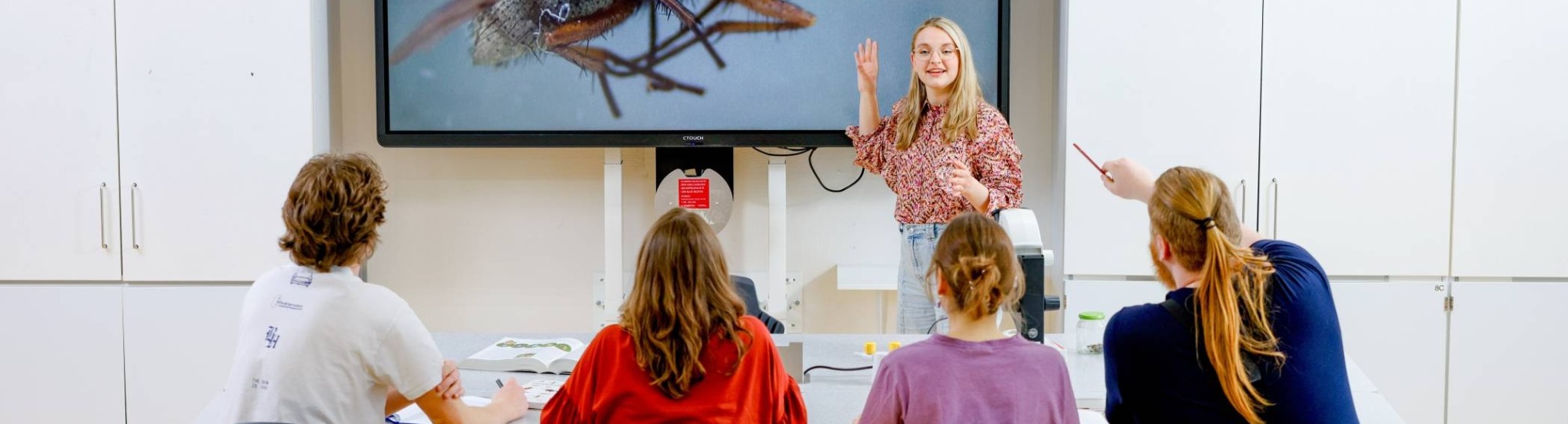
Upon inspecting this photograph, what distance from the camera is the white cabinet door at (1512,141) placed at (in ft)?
10.9

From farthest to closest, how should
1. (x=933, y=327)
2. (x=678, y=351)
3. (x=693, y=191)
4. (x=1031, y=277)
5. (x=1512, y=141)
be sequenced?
(x=693, y=191) < (x=1512, y=141) < (x=933, y=327) < (x=1031, y=277) < (x=678, y=351)

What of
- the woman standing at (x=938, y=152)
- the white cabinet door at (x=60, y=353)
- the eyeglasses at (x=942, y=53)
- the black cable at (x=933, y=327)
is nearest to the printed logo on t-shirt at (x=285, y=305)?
the black cable at (x=933, y=327)

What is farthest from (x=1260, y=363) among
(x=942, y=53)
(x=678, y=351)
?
(x=942, y=53)

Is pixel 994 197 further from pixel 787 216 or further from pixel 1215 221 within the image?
pixel 787 216

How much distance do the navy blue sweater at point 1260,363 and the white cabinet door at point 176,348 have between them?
8.95 feet

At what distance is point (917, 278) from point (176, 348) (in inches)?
87.9

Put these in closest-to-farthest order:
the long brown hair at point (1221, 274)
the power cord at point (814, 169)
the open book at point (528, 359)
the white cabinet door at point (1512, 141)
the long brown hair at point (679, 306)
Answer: the long brown hair at point (1221, 274) → the long brown hair at point (679, 306) → the open book at point (528, 359) → the white cabinet door at point (1512, 141) → the power cord at point (814, 169)

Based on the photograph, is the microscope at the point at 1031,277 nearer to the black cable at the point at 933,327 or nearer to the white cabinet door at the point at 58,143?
the black cable at the point at 933,327

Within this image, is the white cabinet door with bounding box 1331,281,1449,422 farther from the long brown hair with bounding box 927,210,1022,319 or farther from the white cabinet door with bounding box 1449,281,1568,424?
the long brown hair with bounding box 927,210,1022,319

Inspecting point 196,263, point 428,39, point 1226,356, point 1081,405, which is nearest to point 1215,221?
point 1226,356

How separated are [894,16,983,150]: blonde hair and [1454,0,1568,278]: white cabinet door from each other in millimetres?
1566

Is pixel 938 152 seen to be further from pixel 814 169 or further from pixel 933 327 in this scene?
pixel 814 169

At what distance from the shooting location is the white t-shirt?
1.71m

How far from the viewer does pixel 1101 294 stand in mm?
3455
